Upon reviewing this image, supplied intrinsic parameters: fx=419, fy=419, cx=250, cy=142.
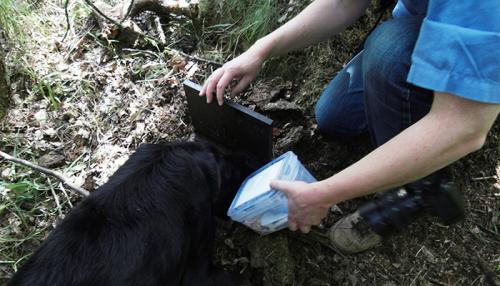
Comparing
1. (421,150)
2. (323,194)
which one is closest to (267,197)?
(323,194)

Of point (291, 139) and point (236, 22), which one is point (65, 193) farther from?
point (236, 22)

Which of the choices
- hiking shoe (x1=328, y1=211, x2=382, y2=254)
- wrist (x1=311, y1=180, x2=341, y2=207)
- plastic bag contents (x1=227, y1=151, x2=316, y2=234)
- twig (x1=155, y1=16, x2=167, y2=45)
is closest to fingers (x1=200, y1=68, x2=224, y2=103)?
plastic bag contents (x1=227, y1=151, x2=316, y2=234)

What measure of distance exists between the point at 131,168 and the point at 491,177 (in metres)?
1.55

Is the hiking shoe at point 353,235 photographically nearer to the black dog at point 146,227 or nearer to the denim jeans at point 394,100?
the denim jeans at point 394,100

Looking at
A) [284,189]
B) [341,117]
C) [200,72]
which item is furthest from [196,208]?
[200,72]

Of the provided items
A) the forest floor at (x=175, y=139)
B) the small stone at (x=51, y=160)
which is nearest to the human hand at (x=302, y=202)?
the forest floor at (x=175, y=139)

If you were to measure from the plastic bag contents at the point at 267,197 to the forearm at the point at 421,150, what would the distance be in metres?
0.24

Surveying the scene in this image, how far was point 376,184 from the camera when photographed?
1.11 meters

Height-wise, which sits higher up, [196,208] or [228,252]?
[196,208]

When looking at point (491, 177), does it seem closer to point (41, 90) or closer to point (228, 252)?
point (228, 252)

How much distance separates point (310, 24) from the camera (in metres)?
1.71

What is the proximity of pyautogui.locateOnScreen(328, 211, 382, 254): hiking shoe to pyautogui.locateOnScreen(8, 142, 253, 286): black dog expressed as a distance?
1.54 feet

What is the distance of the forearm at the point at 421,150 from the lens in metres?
0.96

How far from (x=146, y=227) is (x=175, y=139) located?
87 centimetres
